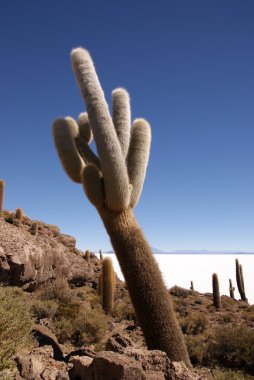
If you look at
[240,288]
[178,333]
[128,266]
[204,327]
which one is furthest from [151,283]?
[240,288]

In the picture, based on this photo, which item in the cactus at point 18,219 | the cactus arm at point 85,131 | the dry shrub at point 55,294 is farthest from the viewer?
the cactus at point 18,219

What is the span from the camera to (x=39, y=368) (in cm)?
448

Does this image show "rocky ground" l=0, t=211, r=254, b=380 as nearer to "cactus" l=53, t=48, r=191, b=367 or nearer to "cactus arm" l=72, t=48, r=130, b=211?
"cactus" l=53, t=48, r=191, b=367

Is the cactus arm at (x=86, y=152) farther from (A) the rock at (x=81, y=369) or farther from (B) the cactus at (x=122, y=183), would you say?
(A) the rock at (x=81, y=369)

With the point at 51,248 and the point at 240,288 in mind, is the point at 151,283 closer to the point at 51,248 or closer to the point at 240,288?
Result: the point at 51,248

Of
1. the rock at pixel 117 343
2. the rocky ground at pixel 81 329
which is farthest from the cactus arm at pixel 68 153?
the rock at pixel 117 343

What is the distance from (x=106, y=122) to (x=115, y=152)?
74 cm

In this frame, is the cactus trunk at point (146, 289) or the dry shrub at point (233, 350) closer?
the cactus trunk at point (146, 289)

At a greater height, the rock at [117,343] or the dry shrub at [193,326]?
the rock at [117,343]

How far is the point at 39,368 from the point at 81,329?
21.1 ft

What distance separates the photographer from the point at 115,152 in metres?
7.49

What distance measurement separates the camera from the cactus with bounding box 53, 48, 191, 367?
6715 millimetres

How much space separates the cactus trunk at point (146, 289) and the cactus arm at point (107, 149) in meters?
0.47

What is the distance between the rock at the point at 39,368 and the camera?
13.8 feet
